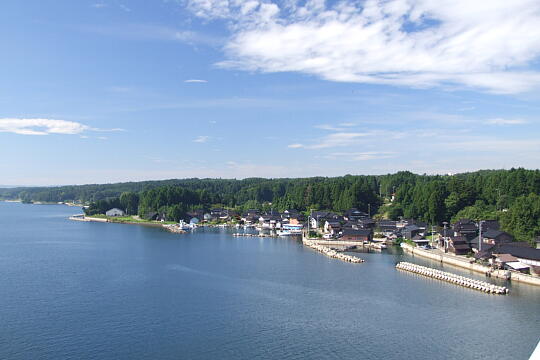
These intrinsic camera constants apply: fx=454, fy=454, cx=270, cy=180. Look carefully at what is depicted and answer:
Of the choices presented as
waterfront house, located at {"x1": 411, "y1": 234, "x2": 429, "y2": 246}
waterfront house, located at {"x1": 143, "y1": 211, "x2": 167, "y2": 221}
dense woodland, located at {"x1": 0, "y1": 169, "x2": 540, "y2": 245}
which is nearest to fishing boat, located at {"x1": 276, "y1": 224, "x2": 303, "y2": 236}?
dense woodland, located at {"x1": 0, "y1": 169, "x2": 540, "y2": 245}

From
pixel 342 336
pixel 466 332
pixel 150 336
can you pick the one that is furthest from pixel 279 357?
pixel 466 332

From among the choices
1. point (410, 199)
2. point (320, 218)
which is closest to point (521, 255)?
point (320, 218)

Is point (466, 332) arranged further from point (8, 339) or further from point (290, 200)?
point (290, 200)

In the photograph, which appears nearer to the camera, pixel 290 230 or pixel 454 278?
pixel 454 278

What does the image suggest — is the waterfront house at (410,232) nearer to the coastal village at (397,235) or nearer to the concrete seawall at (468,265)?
the coastal village at (397,235)

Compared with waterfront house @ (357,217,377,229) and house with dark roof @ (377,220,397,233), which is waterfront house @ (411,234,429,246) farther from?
waterfront house @ (357,217,377,229)

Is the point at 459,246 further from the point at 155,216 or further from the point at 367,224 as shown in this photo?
the point at 155,216
